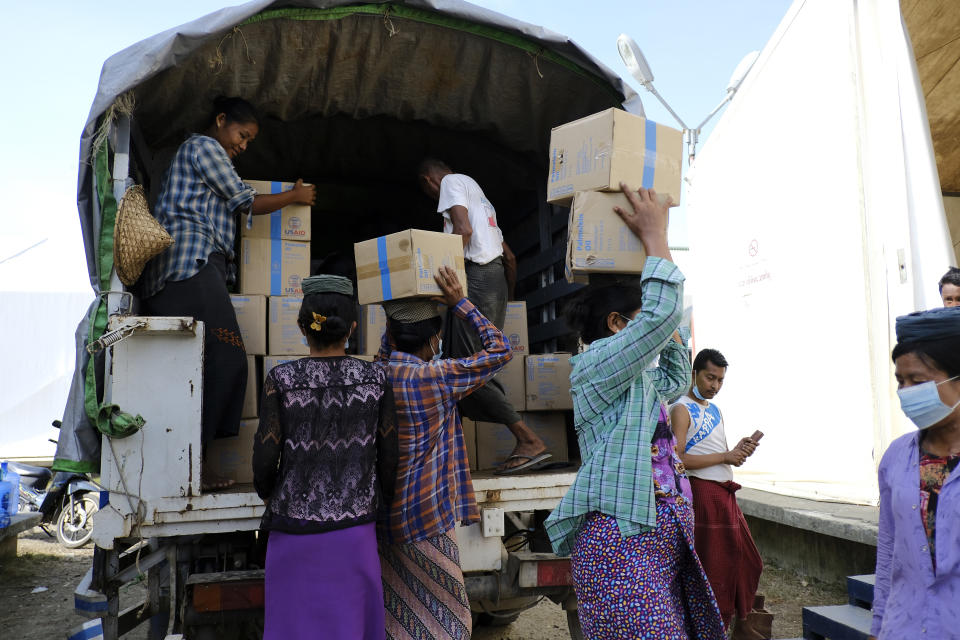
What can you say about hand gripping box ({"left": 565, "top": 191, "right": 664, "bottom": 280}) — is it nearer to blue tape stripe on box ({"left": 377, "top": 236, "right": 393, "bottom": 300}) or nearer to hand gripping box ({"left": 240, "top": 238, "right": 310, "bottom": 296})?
blue tape stripe on box ({"left": 377, "top": 236, "right": 393, "bottom": 300})

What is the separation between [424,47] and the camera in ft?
12.7

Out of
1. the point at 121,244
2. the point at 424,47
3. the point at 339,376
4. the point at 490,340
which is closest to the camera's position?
the point at 339,376

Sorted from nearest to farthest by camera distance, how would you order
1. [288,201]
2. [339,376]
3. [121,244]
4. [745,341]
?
[339,376]
[121,244]
[288,201]
[745,341]

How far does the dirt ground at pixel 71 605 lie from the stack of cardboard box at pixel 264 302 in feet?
6.64

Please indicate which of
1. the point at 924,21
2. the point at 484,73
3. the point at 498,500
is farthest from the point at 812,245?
the point at 498,500

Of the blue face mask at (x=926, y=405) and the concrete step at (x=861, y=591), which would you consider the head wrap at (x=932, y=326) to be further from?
the concrete step at (x=861, y=591)

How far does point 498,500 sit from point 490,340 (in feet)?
2.32

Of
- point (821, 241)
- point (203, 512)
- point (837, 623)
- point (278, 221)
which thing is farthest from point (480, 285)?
point (821, 241)

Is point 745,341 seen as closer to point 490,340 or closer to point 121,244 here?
point 490,340

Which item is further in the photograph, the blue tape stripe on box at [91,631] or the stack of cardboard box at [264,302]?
the stack of cardboard box at [264,302]

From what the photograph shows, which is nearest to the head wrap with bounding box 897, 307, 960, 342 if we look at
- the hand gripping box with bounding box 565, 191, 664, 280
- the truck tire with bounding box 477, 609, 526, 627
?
the hand gripping box with bounding box 565, 191, 664, 280

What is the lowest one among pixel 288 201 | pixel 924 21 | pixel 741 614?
pixel 741 614

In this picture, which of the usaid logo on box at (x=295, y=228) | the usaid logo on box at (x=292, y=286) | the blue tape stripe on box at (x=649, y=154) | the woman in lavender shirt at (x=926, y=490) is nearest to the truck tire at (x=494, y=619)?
the usaid logo on box at (x=292, y=286)

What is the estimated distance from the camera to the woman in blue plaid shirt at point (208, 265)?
302 cm
